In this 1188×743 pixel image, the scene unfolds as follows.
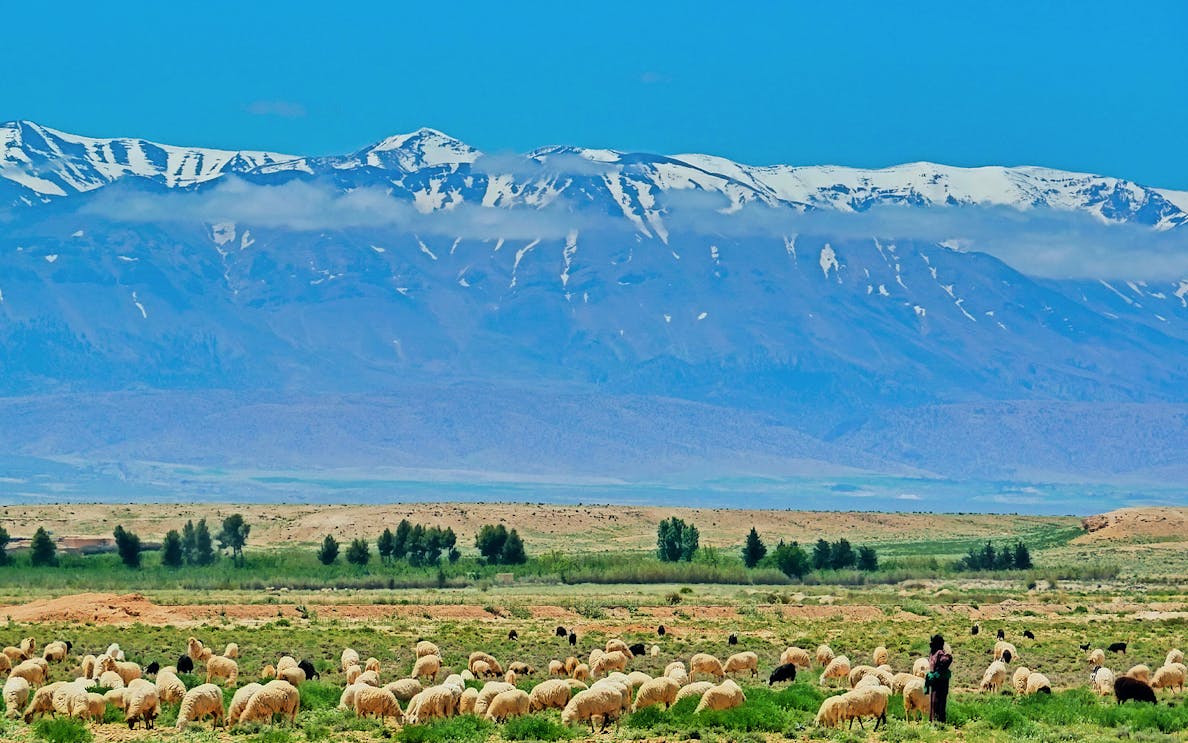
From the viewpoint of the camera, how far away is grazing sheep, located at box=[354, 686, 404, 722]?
31.7 meters

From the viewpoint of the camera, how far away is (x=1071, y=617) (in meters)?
61.3

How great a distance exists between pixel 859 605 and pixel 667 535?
113 feet

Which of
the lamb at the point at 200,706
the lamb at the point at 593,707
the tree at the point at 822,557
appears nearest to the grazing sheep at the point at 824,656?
the lamb at the point at 593,707

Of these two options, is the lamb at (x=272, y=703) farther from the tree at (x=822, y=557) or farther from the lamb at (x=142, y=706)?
the tree at (x=822, y=557)

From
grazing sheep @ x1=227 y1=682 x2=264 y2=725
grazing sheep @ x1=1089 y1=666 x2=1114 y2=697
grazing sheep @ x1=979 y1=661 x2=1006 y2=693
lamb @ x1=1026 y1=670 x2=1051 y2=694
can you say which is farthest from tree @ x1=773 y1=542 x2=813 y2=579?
grazing sheep @ x1=227 y1=682 x2=264 y2=725

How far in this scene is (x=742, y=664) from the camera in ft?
133

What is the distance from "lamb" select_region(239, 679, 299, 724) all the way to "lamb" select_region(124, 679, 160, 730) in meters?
1.54

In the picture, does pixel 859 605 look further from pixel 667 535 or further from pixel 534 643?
pixel 667 535

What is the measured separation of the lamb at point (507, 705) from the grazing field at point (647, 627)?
0.60 meters

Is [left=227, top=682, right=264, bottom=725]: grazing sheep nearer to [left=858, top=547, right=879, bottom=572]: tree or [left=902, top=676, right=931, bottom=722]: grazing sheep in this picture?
[left=902, top=676, right=931, bottom=722]: grazing sheep

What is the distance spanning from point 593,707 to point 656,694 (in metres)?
1.79

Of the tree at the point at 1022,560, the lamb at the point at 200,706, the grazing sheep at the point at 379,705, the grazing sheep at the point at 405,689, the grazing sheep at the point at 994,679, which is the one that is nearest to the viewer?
the lamb at the point at 200,706

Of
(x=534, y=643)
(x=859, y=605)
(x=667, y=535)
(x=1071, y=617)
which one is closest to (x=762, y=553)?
(x=667, y=535)

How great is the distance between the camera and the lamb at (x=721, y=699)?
31125mm
